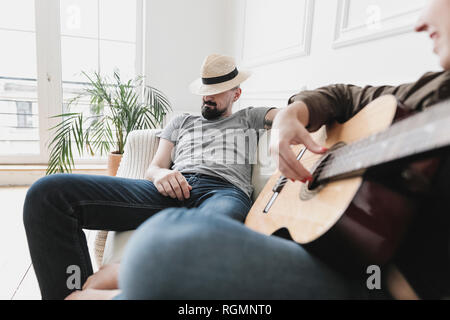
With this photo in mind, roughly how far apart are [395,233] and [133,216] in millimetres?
861

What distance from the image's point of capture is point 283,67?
1.76 m

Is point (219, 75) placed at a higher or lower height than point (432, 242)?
higher

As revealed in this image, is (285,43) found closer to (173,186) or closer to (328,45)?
(328,45)

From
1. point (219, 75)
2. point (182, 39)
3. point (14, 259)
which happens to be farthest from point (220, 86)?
point (182, 39)

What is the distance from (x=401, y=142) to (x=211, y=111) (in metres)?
1.10

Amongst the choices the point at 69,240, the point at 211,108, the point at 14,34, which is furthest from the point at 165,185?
the point at 14,34

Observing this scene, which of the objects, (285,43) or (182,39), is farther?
(182,39)

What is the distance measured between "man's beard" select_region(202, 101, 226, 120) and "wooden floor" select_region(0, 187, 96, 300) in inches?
41.7

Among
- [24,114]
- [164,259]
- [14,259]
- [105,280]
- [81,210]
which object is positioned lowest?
[14,259]

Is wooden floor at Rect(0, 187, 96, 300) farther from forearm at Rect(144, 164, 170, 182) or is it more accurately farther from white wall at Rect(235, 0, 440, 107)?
white wall at Rect(235, 0, 440, 107)

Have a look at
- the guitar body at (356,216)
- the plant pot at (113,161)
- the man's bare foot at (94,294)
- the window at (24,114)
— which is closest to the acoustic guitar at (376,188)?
the guitar body at (356,216)

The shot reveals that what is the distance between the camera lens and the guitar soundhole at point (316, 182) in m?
0.67

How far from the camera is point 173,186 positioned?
112 cm

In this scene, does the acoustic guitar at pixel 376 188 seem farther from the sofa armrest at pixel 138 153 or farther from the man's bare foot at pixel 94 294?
the sofa armrest at pixel 138 153
